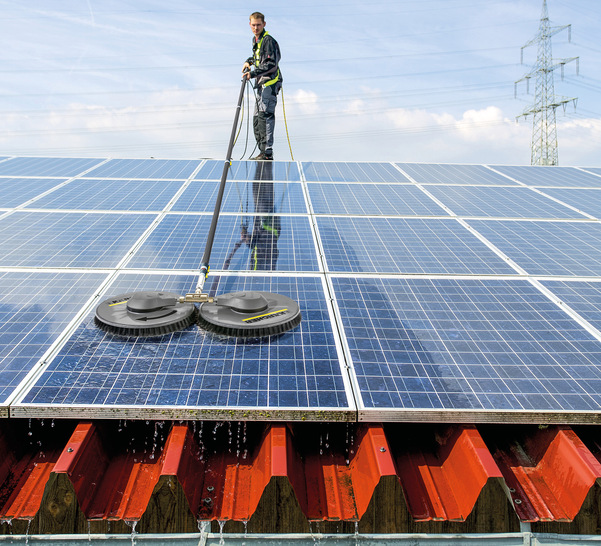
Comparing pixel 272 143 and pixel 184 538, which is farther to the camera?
pixel 272 143

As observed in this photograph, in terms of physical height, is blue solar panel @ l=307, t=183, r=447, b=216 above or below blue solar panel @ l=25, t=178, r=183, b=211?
below

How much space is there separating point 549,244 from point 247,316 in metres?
4.54

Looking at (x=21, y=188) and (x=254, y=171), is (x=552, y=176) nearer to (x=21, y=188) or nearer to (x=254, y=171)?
(x=254, y=171)

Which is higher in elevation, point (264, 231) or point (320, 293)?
point (264, 231)

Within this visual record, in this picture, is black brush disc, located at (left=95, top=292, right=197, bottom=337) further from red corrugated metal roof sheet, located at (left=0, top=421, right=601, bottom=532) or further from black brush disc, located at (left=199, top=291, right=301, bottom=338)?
red corrugated metal roof sheet, located at (left=0, top=421, right=601, bottom=532)

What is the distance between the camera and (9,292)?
16.4ft

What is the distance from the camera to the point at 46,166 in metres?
11.0

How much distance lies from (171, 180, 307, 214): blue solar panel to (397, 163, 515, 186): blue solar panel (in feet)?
9.62

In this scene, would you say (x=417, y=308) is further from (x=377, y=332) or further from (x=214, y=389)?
(x=214, y=389)

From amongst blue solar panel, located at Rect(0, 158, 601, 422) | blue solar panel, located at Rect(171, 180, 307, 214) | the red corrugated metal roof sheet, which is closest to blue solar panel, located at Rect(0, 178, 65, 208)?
blue solar panel, located at Rect(0, 158, 601, 422)

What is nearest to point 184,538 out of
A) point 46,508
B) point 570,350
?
point 46,508

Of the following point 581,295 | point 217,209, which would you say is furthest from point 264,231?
point 581,295

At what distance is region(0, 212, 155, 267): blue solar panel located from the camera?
5758 mm

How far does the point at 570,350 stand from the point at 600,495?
4.69 ft
